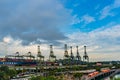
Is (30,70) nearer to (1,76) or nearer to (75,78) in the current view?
(75,78)

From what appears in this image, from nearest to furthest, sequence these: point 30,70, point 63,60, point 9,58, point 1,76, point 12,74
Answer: point 1,76 → point 12,74 → point 30,70 → point 9,58 → point 63,60

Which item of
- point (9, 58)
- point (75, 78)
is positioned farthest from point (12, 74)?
point (9, 58)

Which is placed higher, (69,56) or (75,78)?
(69,56)

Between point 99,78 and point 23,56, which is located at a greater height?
point 23,56

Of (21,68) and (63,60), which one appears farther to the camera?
(63,60)

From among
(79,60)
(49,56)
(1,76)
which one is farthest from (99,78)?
(79,60)

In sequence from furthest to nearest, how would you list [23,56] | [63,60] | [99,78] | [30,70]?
[63,60]
[23,56]
[30,70]
[99,78]

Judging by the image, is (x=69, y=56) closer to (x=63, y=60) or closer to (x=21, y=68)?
(x=63, y=60)

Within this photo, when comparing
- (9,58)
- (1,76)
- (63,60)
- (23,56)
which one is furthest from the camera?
(63,60)

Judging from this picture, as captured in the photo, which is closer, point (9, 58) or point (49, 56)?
point (9, 58)
